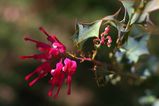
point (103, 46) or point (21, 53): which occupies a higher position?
point (21, 53)

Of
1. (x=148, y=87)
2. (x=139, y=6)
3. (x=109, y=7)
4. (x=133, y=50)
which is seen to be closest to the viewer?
(x=139, y=6)

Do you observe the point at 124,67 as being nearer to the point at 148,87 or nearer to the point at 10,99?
the point at 148,87

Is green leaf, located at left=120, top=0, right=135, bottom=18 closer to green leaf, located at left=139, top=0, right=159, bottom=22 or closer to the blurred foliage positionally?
green leaf, located at left=139, top=0, right=159, bottom=22

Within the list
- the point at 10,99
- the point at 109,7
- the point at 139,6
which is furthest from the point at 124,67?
the point at 10,99

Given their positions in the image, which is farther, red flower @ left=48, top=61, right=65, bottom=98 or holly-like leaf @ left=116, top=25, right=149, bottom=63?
holly-like leaf @ left=116, top=25, right=149, bottom=63

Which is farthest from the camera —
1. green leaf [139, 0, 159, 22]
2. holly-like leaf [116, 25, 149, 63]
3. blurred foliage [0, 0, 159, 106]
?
blurred foliage [0, 0, 159, 106]

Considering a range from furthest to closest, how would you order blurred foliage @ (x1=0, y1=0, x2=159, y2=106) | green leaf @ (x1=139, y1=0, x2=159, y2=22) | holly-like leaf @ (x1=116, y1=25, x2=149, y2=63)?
blurred foliage @ (x1=0, y1=0, x2=159, y2=106) → holly-like leaf @ (x1=116, y1=25, x2=149, y2=63) → green leaf @ (x1=139, y1=0, x2=159, y2=22)

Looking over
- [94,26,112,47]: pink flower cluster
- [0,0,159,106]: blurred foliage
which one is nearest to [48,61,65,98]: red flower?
[94,26,112,47]: pink flower cluster
